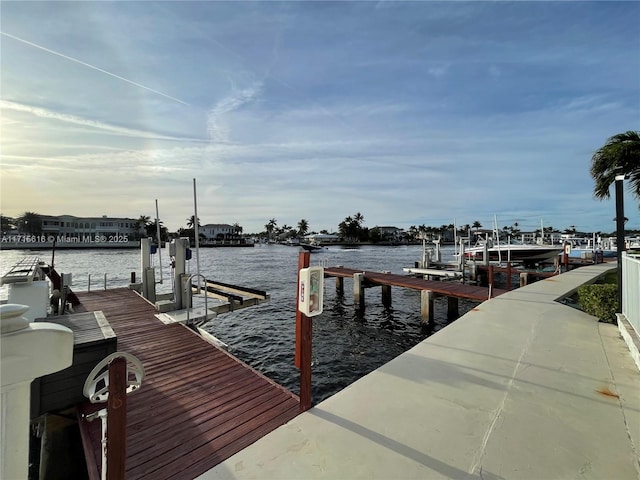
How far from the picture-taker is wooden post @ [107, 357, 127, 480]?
2.00m

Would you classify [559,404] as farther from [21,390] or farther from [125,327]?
[125,327]

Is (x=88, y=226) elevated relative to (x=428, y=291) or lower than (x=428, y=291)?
elevated

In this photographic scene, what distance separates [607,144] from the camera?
1191cm

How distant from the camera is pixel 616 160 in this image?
1146 centimetres

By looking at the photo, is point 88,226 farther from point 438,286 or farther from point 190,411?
point 190,411

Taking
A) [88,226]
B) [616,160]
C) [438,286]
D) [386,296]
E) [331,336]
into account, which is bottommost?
[331,336]

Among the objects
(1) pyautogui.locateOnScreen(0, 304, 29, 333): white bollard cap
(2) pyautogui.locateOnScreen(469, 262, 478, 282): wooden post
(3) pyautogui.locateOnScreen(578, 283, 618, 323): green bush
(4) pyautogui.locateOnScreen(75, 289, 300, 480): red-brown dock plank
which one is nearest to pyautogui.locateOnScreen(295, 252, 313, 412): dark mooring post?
(4) pyautogui.locateOnScreen(75, 289, 300, 480): red-brown dock plank

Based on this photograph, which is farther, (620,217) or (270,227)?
(270,227)

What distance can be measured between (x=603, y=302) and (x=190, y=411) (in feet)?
26.8

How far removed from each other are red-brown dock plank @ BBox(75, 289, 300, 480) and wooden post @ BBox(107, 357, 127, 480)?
940 mm

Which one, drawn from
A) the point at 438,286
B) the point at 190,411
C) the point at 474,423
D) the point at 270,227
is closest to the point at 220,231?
the point at 270,227

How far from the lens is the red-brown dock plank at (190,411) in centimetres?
307

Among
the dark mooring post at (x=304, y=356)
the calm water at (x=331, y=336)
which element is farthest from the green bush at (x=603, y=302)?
the dark mooring post at (x=304, y=356)

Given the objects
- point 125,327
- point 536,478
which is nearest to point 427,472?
point 536,478
